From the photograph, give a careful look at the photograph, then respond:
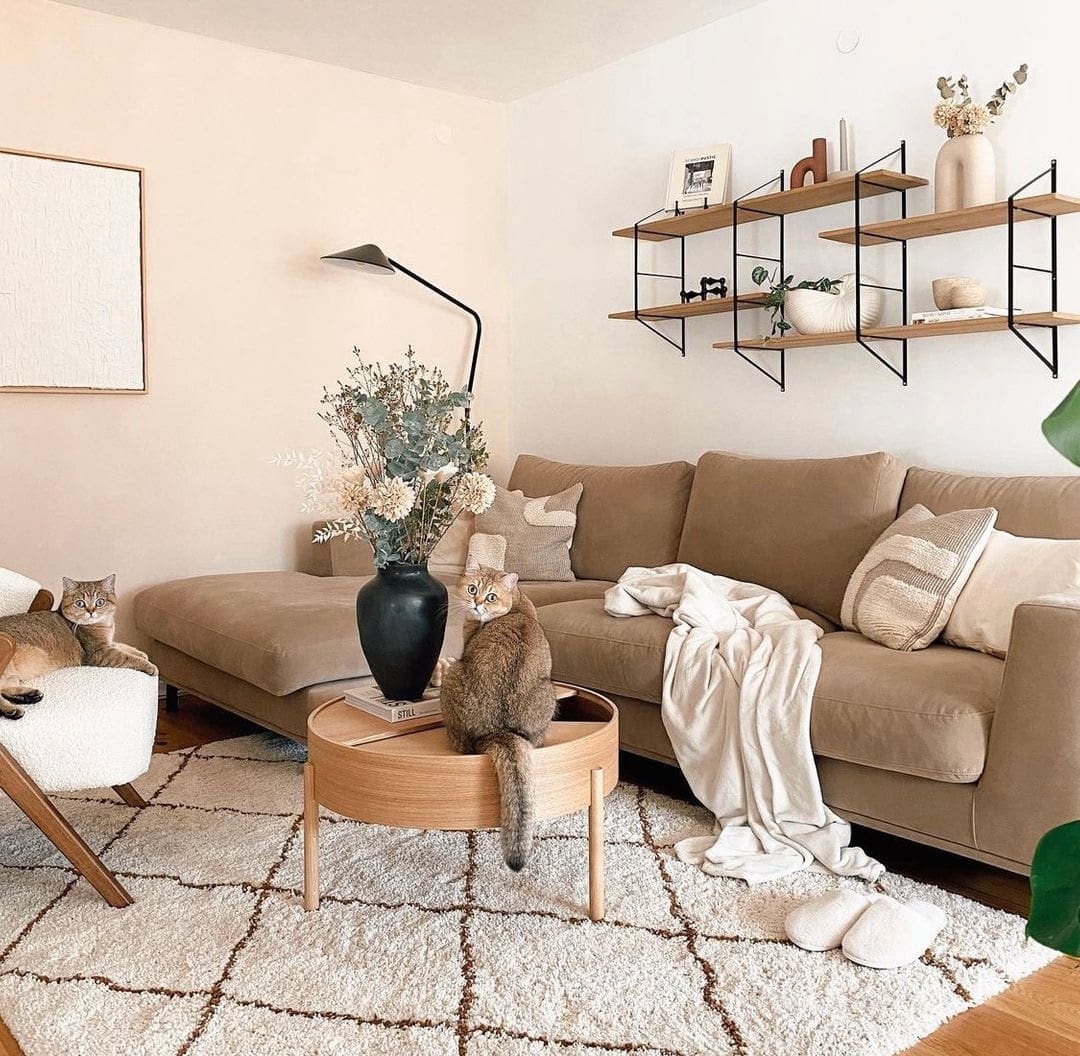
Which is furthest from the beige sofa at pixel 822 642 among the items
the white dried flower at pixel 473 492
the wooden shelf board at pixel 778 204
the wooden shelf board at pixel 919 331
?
the wooden shelf board at pixel 778 204

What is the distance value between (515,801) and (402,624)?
53 centimetres

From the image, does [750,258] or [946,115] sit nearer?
[946,115]

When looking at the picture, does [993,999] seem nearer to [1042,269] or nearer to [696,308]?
[1042,269]

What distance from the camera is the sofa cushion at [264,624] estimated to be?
3.22 metres

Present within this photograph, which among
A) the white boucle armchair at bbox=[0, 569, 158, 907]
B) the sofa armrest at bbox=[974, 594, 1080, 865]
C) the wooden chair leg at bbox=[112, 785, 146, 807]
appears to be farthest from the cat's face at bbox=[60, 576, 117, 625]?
the sofa armrest at bbox=[974, 594, 1080, 865]

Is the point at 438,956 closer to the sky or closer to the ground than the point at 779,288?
closer to the ground

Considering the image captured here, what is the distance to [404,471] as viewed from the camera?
240 cm

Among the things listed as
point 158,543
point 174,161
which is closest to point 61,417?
point 158,543

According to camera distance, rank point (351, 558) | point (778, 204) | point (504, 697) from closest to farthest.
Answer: point (504, 697) → point (778, 204) → point (351, 558)

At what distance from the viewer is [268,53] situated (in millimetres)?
4441

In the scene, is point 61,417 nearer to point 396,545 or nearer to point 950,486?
point 396,545

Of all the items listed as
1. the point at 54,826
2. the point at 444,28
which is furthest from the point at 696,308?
the point at 54,826

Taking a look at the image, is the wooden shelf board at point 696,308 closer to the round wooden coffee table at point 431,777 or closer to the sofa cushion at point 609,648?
the sofa cushion at point 609,648

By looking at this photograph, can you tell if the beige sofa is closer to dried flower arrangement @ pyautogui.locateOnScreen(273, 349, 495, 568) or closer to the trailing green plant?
the trailing green plant
